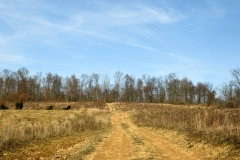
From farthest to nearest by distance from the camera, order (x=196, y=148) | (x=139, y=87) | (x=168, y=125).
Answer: (x=139, y=87) < (x=168, y=125) < (x=196, y=148)

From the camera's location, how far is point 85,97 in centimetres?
10731

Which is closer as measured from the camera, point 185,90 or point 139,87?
point 185,90

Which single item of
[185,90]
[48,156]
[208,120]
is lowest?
[48,156]

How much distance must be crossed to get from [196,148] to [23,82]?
309ft

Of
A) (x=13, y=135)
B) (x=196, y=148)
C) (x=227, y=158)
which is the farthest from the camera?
(x=13, y=135)

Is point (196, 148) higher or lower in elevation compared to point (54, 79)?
lower

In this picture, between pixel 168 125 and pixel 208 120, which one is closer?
pixel 208 120

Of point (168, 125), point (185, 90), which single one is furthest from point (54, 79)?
point (168, 125)

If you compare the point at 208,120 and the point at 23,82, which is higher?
the point at 23,82

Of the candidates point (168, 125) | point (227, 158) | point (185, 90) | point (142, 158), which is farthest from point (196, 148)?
point (185, 90)

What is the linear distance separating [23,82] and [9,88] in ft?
22.5

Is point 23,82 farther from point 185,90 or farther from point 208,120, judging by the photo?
point 208,120

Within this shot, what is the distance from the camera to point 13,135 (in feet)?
42.8

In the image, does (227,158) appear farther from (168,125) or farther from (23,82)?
(23,82)
